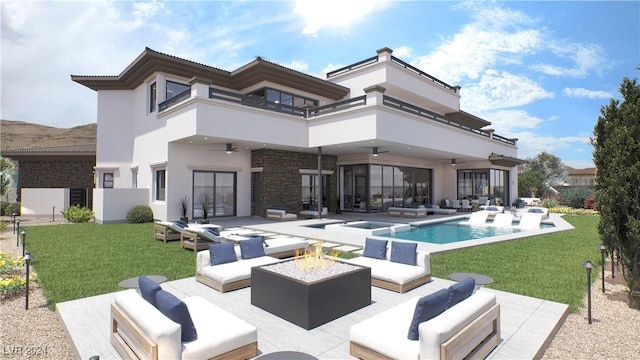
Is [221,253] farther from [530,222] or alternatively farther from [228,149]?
[530,222]

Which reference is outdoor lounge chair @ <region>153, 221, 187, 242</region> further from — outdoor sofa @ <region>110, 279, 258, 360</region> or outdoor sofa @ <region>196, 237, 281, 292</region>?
outdoor sofa @ <region>110, 279, 258, 360</region>

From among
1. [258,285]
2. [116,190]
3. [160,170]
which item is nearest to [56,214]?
[116,190]

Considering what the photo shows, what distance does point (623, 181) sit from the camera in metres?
5.34

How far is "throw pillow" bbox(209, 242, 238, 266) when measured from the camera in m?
6.48

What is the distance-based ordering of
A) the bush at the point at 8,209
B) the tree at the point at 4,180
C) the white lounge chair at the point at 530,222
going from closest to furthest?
the white lounge chair at the point at 530,222
the bush at the point at 8,209
the tree at the point at 4,180

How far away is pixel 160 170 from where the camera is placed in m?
17.1

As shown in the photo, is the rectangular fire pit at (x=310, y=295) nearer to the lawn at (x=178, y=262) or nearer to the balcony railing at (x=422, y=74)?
the lawn at (x=178, y=262)

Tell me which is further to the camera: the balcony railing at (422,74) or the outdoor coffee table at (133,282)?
the balcony railing at (422,74)

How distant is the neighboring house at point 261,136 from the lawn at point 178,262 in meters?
5.21

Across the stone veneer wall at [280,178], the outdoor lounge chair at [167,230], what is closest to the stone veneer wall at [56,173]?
the stone veneer wall at [280,178]

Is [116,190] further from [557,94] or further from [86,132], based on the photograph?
[86,132]

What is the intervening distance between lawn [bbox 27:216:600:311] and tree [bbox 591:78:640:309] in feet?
3.13

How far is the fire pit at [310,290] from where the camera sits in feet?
14.4

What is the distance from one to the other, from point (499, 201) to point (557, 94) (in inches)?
372
